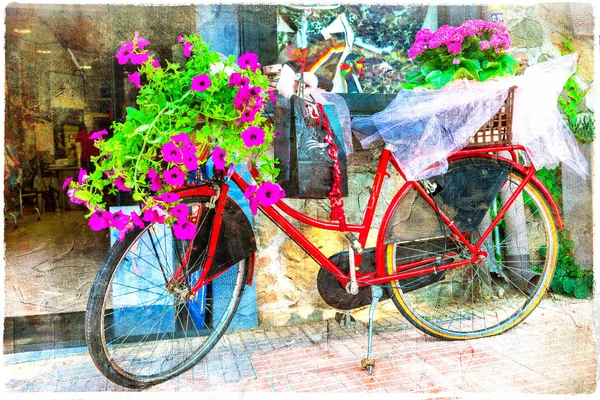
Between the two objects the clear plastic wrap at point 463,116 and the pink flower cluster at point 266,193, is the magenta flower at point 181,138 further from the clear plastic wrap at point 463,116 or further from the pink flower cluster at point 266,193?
the clear plastic wrap at point 463,116

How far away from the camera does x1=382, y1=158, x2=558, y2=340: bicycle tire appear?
3770mm

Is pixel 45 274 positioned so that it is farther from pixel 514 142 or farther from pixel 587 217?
pixel 587 217

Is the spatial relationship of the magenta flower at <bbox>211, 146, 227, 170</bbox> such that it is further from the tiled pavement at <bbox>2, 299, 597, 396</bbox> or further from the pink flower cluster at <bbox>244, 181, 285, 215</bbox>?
the tiled pavement at <bbox>2, 299, 597, 396</bbox>

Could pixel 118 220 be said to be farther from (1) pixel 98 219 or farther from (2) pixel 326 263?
(2) pixel 326 263

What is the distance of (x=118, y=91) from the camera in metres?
3.80

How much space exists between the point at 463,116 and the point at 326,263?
4.35ft

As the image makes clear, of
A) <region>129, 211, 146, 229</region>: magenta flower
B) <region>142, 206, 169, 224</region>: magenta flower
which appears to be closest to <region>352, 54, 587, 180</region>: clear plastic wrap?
<region>142, 206, 169, 224</region>: magenta flower

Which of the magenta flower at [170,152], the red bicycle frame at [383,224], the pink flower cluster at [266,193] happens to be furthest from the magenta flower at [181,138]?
the red bicycle frame at [383,224]

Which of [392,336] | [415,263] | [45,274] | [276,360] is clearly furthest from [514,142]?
[45,274]

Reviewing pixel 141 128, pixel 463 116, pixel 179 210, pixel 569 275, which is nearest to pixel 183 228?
pixel 179 210

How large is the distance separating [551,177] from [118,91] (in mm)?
3809

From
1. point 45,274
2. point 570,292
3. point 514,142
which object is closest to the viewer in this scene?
point 514,142

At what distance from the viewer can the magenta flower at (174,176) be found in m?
2.67

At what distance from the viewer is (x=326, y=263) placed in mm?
3443
